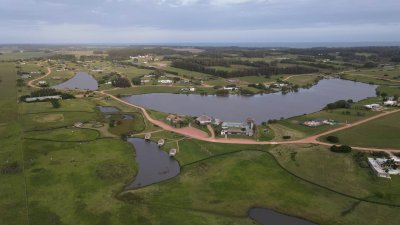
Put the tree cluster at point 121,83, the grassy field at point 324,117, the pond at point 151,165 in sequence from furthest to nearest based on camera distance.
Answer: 1. the tree cluster at point 121,83
2. the grassy field at point 324,117
3. the pond at point 151,165

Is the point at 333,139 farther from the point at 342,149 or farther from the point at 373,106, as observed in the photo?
the point at 373,106

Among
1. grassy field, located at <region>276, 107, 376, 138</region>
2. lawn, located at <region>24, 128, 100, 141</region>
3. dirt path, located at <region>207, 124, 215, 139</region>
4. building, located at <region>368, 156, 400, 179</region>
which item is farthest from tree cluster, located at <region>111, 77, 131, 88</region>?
building, located at <region>368, 156, 400, 179</region>

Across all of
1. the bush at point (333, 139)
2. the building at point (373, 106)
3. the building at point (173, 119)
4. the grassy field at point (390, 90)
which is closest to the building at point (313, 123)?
the bush at point (333, 139)

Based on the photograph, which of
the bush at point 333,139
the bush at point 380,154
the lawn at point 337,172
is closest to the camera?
the lawn at point 337,172

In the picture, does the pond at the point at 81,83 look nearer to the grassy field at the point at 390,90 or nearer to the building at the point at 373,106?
the building at the point at 373,106

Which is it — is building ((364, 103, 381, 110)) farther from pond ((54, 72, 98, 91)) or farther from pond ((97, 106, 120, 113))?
pond ((54, 72, 98, 91))

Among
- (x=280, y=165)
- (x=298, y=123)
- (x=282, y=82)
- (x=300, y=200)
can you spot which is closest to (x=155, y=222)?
(x=300, y=200)
